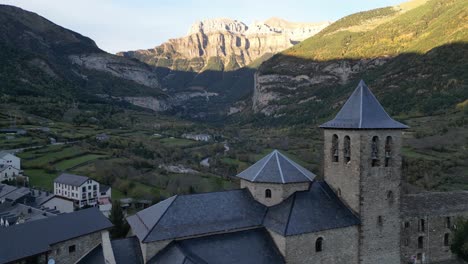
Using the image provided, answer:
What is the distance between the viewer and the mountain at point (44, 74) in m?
110

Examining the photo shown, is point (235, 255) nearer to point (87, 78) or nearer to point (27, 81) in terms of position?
point (27, 81)

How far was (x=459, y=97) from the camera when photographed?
81.1 meters

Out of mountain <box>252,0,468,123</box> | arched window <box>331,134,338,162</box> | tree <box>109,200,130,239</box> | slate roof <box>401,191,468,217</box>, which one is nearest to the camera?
arched window <box>331,134,338,162</box>

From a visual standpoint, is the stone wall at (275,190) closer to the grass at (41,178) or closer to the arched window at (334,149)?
the arched window at (334,149)

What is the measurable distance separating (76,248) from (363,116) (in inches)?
612

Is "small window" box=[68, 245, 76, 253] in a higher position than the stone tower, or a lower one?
lower

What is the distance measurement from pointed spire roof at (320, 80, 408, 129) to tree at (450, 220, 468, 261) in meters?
9.46

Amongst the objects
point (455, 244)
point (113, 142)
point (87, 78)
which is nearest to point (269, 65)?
point (87, 78)

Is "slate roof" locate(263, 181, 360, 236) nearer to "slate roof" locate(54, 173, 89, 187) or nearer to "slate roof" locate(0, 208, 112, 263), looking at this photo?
"slate roof" locate(0, 208, 112, 263)

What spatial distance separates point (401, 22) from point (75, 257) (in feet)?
498

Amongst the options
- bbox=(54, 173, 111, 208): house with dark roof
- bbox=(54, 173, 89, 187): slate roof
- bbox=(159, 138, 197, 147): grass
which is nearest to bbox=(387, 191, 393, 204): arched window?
bbox=(54, 173, 111, 208): house with dark roof

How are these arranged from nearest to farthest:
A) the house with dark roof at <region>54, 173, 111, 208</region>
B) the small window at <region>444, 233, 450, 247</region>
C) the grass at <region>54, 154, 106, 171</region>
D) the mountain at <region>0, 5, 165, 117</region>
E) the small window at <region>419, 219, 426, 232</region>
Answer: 1. the small window at <region>419, 219, 426, 232</region>
2. the small window at <region>444, 233, 450, 247</region>
3. the house with dark roof at <region>54, 173, 111, 208</region>
4. the grass at <region>54, 154, 106, 171</region>
5. the mountain at <region>0, 5, 165, 117</region>

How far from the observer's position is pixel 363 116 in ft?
66.2

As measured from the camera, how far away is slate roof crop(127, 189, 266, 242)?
17.8 m
